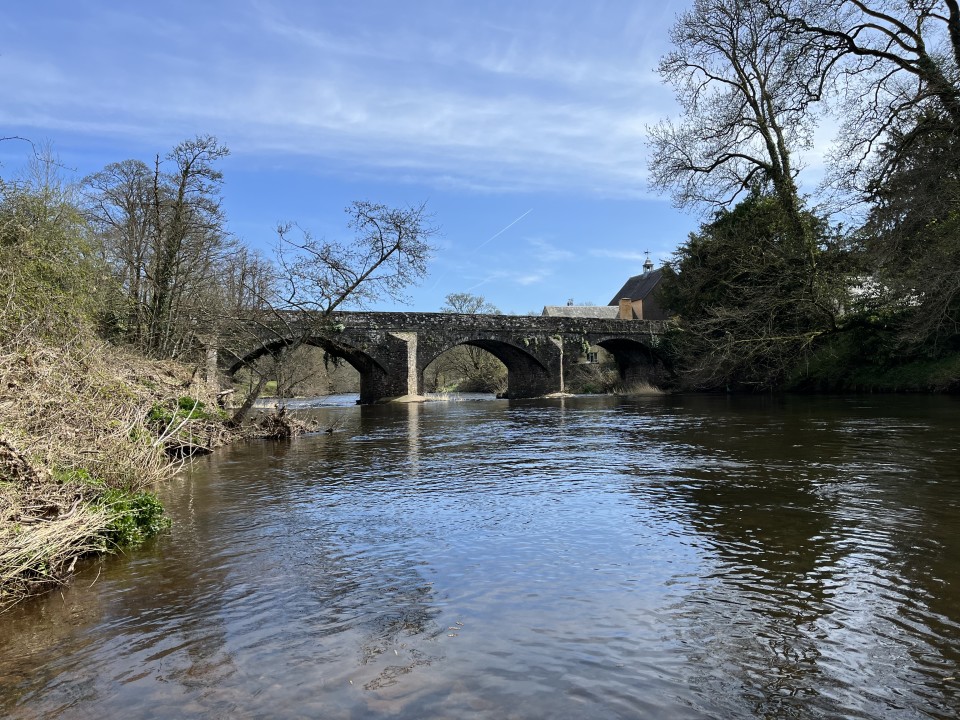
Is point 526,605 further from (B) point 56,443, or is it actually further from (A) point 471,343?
(A) point 471,343

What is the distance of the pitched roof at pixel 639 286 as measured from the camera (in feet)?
189

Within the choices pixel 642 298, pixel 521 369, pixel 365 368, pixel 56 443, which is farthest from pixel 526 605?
pixel 642 298

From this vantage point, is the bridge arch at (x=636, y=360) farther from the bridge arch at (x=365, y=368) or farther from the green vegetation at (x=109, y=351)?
the green vegetation at (x=109, y=351)

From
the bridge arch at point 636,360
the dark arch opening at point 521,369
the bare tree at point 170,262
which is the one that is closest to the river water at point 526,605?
the bare tree at point 170,262

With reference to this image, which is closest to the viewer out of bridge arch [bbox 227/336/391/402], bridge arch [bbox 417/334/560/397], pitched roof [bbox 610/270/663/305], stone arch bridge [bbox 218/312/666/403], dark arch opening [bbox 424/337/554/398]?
bridge arch [bbox 227/336/391/402]

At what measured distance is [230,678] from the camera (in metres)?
3.45

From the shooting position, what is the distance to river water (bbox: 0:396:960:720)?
10.5ft

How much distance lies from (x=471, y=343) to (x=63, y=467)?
101 feet

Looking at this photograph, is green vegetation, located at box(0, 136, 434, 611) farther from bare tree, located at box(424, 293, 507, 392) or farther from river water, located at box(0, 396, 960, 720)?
bare tree, located at box(424, 293, 507, 392)

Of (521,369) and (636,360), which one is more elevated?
(636,360)

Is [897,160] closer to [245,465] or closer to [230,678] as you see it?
[245,465]

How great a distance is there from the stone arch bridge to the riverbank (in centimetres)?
2093

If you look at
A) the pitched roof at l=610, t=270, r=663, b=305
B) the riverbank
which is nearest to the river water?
the riverbank

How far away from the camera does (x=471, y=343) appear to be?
36625 mm
